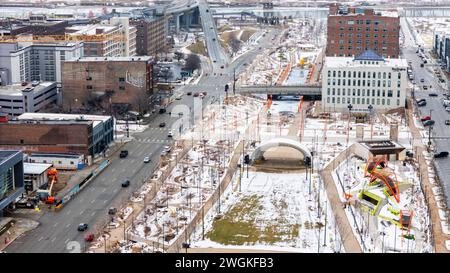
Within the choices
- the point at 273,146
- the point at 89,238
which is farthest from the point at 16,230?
the point at 273,146

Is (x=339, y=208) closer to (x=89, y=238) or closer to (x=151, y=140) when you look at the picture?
(x=89, y=238)

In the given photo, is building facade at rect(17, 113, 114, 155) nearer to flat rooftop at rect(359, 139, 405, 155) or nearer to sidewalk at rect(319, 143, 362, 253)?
sidewalk at rect(319, 143, 362, 253)

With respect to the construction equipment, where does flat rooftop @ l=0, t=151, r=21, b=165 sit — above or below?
above

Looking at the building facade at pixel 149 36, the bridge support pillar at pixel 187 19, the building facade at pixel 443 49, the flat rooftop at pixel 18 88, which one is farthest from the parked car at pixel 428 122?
the bridge support pillar at pixel 187 19

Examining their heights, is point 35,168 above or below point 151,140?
above

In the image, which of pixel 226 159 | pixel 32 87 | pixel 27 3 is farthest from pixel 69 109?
pixel 27 3

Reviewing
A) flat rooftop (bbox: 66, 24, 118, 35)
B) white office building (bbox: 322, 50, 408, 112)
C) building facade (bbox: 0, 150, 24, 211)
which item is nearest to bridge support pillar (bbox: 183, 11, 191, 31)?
flat rooftop (bbox: 66, 24, 118, 35)
